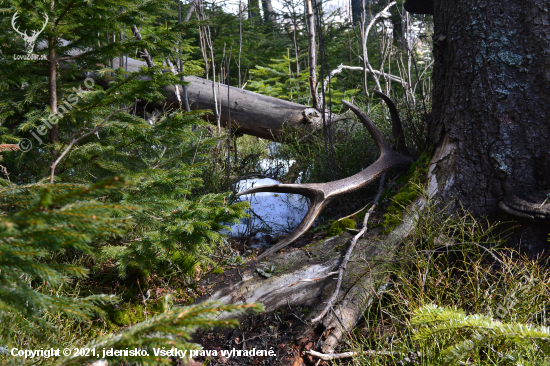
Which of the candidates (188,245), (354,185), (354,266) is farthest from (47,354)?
(354,185)

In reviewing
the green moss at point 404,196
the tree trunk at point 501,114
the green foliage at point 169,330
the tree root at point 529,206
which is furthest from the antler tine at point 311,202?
the green foliage at point 169,330

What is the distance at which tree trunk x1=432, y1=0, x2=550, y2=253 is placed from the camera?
7.39 ft

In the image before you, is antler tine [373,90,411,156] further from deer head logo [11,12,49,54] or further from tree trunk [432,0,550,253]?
deer head logo [11,12,49,54]

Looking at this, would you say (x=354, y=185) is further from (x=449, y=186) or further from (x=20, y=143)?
(x=20, y=143)

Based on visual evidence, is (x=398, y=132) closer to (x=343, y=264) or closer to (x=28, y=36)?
(x=343, y=264)

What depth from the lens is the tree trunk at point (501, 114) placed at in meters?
2.25

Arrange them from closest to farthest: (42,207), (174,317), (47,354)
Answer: (42,207)
(174,317)
(47,354)

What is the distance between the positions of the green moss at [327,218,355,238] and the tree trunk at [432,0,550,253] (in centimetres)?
72

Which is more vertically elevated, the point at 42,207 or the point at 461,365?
the point at 42,207

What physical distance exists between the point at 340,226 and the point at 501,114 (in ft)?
4.61

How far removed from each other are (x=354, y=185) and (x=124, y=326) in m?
2.04

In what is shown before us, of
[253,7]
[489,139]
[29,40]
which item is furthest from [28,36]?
[253,7]

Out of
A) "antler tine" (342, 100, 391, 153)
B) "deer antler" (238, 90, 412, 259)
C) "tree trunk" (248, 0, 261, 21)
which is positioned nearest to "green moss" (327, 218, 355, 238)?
"deer antler" (238, 90, 412, 259)

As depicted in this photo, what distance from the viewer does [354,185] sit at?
294 centimetres
